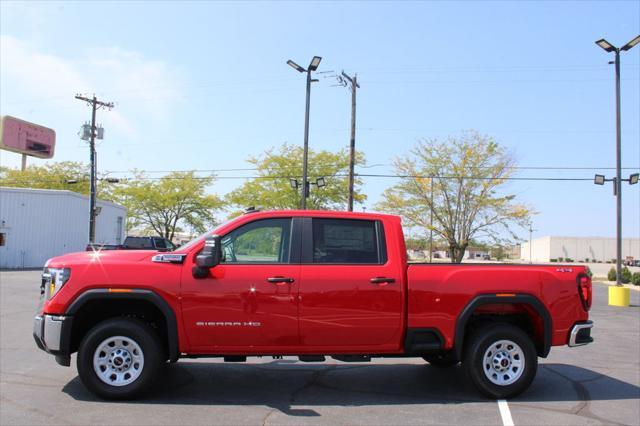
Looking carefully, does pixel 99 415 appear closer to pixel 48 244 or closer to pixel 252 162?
pixel 48 244

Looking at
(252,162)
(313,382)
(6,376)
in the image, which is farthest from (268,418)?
(252,162)

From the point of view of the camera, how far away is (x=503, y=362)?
5.83 m

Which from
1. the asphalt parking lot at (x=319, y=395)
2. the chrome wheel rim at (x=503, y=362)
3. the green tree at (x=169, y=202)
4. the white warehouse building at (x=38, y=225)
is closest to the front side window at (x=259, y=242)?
the asphalt parking lot at (x=319, y=395)

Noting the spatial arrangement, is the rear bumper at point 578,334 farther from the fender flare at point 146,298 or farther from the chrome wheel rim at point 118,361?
the chrome wheel rim at point 118,361

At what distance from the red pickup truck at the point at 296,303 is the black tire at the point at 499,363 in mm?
11

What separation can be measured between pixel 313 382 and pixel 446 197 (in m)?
30.5

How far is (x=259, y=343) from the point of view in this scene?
5.43 meters

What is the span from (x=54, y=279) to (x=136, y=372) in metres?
1.28

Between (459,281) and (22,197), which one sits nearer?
(459,281)

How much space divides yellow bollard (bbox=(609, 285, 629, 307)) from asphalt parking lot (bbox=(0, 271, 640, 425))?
11.2 metres

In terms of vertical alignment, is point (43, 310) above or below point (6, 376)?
above

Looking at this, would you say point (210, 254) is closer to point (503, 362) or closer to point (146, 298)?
point (146, 298)

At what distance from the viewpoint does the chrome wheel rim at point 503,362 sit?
5.77m

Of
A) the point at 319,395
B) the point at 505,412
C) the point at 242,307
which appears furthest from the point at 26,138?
the point at 505,412
